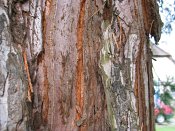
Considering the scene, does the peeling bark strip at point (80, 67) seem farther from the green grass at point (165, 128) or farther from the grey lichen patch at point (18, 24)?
the green grass at point (165, 128)

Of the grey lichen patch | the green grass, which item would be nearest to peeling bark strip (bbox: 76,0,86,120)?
the grey lichen patch

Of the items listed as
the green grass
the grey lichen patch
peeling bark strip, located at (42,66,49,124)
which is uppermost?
the grey lichen patch

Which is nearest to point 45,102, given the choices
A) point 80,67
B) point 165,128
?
point 80,67

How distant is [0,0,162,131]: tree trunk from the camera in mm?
686

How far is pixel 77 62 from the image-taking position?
726 millimetres

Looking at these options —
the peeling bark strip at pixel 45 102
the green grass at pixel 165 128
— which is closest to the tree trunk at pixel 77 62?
the peeling bark strip at pixel 45 102

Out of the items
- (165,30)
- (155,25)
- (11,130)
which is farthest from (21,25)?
(165,30)

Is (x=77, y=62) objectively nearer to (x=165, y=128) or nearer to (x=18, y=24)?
(x=18, y=24)

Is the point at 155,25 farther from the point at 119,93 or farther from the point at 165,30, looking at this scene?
the point at 165,30

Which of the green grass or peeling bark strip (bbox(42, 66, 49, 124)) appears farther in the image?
the green grass

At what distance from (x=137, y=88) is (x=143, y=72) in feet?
0.16

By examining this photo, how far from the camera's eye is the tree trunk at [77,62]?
0.69 meters

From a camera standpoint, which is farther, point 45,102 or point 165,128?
point 165,128

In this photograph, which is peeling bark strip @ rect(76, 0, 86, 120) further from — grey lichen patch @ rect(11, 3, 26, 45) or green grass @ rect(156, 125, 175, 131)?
green grass @ rect(156, 125, 175, 131)
